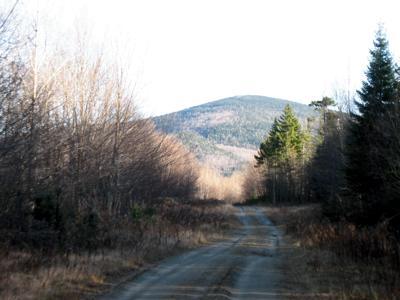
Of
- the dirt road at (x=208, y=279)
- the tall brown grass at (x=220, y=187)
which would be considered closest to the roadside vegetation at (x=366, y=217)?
the dirt road at (x=208, y=279)

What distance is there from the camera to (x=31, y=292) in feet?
36.0

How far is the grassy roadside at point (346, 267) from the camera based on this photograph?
1234 cm

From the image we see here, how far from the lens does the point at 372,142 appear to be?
22859 millimetres

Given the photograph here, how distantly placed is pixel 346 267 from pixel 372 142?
787cm

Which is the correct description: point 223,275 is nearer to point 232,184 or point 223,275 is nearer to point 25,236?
point 25,236

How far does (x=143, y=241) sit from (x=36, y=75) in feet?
28.2

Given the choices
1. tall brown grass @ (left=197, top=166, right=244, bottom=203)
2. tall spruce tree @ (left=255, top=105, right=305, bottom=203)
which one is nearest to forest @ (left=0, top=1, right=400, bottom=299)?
tall spruce tree @ (left=255, top=105, right=305, bottom=203)

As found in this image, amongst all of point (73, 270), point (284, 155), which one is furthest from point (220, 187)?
point (73, 270)

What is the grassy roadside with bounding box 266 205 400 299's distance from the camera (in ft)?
40.5

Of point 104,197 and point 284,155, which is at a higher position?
point 284,155

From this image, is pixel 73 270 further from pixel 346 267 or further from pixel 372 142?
pixel 372 142

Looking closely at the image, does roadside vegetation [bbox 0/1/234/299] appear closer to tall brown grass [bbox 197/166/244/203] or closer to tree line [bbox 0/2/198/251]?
tree line [bbox 0/2/198/251]

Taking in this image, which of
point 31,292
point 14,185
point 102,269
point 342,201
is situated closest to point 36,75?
point 14,185

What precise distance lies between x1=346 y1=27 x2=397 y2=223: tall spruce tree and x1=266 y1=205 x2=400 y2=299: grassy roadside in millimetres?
1330
